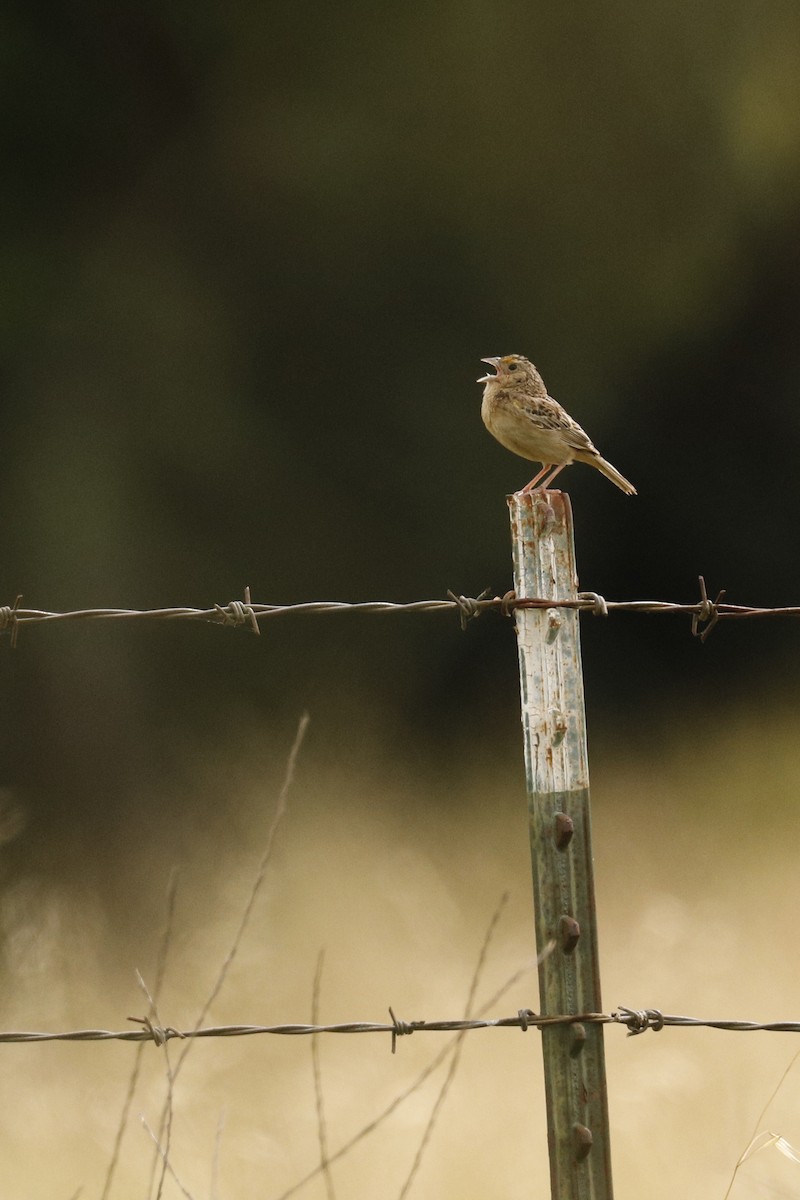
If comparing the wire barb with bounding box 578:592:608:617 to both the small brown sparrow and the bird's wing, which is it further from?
the bird's wing

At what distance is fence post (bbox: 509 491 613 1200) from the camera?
7.87ft

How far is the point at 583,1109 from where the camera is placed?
2.40 metres

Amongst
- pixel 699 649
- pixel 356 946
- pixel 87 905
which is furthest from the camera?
pixel 699 649

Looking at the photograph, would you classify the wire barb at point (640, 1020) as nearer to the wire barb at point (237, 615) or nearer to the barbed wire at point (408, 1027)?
the barbed wire at point (408, 1027)

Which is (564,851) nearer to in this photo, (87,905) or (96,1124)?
(96,1124)

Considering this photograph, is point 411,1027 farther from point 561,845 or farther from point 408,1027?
point 561,845

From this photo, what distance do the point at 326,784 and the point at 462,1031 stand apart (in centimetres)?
397

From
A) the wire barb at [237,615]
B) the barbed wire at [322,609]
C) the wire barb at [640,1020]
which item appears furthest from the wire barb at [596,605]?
the wire barb at [640,1020]

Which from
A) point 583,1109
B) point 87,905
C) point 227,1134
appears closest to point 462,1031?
point 583,1109

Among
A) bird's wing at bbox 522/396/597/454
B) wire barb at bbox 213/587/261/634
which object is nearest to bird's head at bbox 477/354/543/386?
bird's wing at bbox 522/396/597/454

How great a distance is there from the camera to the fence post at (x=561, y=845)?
2398 millimetres

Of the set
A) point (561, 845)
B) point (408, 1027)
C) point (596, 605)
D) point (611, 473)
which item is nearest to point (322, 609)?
point (596, 605)

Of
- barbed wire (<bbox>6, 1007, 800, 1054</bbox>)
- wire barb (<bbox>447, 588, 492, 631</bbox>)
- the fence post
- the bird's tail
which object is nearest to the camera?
barbed wire (<bbox>6, 1007, 800, 1054</bbox>)

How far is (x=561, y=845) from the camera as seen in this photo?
2.45 meters
